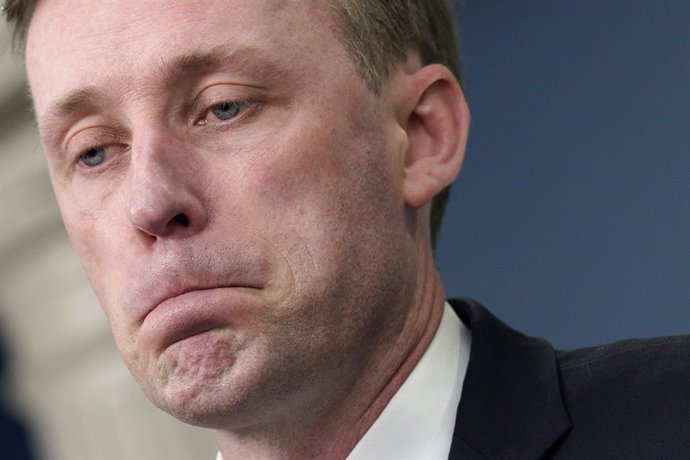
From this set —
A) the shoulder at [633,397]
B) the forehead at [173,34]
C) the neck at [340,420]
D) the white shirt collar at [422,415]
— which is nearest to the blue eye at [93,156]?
the forehead at [173,34]

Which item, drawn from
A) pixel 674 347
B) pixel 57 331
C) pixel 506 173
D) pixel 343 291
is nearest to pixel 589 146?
pixel 506 173

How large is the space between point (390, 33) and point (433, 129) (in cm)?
21

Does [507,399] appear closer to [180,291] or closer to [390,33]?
[180,291]

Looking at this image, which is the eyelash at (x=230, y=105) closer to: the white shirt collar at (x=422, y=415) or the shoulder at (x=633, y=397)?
the white shirt collar at (x=422, y=415)

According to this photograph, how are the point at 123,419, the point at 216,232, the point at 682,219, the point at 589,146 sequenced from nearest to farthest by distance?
the point at 216,232 < the point at 682,219 < the point at 589,146 < the point at 123,419

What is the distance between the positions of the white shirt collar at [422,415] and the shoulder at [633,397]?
0.22m

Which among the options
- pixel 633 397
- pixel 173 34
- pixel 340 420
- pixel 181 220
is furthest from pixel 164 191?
pixel 633 397

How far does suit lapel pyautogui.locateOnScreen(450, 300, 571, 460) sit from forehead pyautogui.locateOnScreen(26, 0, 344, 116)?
64cm

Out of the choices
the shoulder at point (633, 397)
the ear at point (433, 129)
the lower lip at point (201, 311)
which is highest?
the ear at point (433, 129)

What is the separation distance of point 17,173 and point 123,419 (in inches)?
35.6

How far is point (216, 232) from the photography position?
2271mm

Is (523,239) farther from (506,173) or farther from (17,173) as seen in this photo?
(17,173)

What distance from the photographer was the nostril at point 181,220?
2.27m

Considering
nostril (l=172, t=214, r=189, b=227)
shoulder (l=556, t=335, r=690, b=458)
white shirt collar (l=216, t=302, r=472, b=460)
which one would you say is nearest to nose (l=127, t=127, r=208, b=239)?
nostril (l=172, t=214, r=189, b=227)
